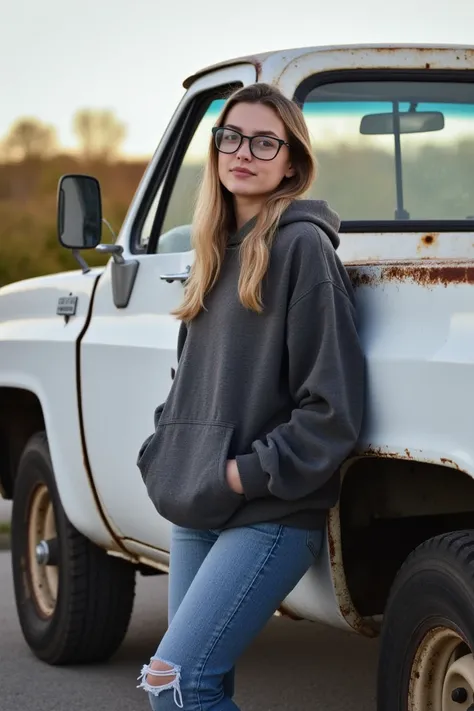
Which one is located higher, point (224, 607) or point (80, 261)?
point (80, 261)

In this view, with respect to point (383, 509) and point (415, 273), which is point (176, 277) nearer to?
point (383, 509)

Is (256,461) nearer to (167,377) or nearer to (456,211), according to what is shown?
(167,377)

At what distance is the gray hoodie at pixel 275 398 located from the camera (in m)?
3.22

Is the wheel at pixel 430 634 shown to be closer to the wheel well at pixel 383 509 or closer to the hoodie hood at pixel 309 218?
the wheel well at pixel 383 509

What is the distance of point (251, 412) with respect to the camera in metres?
3.32

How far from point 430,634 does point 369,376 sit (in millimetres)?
571

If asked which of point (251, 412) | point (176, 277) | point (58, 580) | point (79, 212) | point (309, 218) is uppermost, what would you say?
point (309, 218)

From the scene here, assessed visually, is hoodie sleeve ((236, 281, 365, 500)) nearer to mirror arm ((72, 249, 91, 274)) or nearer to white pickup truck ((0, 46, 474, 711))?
white pickup truck ((0, 46, 474, 711))

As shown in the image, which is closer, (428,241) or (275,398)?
(275,398)

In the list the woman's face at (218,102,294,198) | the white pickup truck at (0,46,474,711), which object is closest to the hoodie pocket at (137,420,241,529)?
the white pickup truck at (0,46,474,711)

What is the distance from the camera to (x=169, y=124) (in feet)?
16.3

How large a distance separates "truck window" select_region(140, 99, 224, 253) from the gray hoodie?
1.31m

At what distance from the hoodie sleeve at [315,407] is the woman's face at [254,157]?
371 mm

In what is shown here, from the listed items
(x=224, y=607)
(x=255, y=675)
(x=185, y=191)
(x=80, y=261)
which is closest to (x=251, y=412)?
(x=224, y=607)
